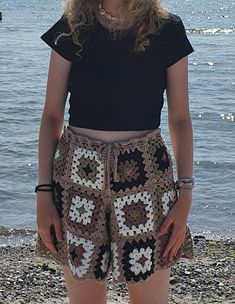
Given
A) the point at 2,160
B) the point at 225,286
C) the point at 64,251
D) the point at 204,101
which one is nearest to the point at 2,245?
the point at 225,286

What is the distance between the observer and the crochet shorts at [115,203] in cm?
308

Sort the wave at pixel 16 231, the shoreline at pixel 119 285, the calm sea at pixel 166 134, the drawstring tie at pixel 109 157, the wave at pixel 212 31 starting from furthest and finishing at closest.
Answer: the wave at pixel 212 31, the calm sea at pixel 166 134, the wave at pixel 16 231, the shoreline at pixel 119 285, the drawstring tie at pixel 109 157

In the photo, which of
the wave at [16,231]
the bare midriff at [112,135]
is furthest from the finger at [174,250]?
the wave at [16,231]

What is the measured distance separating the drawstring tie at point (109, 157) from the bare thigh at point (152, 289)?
0.44 meters

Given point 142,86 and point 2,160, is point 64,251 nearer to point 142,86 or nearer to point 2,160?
point 142,86

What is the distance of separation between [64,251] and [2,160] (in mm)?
9064

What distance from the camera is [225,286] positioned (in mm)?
6352

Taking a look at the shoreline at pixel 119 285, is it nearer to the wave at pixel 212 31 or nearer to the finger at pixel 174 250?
the finger at pixel 174 250

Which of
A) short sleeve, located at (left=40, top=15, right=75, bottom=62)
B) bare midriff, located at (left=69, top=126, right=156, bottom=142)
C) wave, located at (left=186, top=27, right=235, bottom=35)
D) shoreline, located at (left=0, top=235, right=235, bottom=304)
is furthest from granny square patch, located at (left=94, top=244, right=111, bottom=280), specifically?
wave, located at (left=186, top=27, right=235, bottom=35)

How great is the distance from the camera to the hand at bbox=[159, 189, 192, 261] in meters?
3.12

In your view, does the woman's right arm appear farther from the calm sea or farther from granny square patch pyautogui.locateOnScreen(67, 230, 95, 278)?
the calm sea

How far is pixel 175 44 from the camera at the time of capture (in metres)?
3.09

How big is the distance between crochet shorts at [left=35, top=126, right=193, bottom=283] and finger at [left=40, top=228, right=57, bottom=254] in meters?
0.09

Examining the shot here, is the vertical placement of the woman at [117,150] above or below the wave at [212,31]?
above
